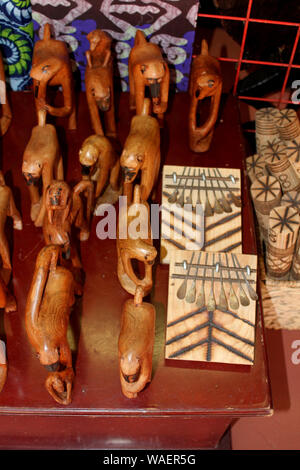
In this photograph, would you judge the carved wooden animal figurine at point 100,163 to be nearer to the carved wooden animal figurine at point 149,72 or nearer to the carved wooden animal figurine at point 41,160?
the carved wooden animal figurine at point 41,160

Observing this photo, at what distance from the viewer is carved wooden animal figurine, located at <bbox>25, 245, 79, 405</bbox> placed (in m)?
1.02

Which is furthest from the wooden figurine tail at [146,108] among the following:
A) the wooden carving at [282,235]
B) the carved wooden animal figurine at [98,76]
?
the wooden carving at [282,235]

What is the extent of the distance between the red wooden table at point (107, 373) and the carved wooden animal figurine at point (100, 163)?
129 millimetres

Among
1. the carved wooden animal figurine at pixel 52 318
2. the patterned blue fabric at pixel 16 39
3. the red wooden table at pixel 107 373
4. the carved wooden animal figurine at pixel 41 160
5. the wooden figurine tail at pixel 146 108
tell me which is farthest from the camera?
the patterned blue fabric at pixel 16 39

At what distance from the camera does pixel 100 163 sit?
1339 mm

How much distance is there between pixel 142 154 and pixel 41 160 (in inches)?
9.8

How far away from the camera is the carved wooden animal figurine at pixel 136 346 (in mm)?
1031

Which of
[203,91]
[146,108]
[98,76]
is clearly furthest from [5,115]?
[203,91]

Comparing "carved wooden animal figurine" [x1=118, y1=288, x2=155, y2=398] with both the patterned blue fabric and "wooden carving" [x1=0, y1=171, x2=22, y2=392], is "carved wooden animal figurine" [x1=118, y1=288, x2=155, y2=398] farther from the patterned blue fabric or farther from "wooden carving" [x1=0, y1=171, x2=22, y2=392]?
the patterned blue fabric

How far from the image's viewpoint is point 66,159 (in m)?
1.55

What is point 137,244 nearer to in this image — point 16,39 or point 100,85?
point 100,85

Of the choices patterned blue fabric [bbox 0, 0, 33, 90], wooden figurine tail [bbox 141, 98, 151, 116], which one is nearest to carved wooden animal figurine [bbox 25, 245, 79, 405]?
wooden figurine tail [bbox 141, 98, 151, 116]

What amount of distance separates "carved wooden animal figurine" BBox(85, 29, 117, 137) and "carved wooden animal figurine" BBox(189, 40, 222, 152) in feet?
0.78

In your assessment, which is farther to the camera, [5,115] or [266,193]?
[5,115]
